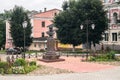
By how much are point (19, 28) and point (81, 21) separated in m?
16.2

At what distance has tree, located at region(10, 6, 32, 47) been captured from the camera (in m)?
56.8

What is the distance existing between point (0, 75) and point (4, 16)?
9433cm

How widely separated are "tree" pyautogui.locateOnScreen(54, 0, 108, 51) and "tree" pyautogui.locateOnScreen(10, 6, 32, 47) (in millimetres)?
11514

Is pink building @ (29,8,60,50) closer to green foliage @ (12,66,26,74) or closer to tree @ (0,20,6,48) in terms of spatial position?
tree @ (0,20,6,48)

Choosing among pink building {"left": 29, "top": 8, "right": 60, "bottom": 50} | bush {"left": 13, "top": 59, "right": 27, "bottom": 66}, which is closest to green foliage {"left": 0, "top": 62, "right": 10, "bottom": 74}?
bush {"left": 13, "top": 59, "right": 27, "bottom": 66}

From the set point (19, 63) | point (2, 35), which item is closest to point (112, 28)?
point (19, 63)

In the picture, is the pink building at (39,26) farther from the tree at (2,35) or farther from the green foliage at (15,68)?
the green foliage at (15,68)

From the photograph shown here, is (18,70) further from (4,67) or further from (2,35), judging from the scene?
(2,35)

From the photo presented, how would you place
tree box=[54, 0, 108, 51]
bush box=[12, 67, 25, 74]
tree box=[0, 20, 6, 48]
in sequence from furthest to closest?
tree box=[0, 20, 6, 48] < tree box=[54, 0, 108, 51] < bush box=[12, 67, 25, 74]

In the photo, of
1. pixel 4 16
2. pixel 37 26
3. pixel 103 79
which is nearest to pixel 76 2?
pixel 37 26

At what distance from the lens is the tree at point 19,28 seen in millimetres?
56844

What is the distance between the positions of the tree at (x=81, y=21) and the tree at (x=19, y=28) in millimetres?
11514

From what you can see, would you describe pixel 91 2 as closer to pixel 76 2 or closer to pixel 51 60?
pixel 76 2

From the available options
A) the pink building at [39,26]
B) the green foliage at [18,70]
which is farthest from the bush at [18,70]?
the pink building at [39,26]
